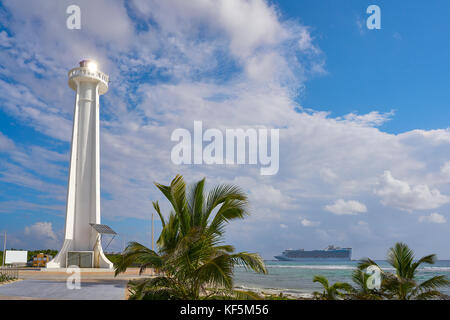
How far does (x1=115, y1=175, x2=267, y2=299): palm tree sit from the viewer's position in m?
6.60

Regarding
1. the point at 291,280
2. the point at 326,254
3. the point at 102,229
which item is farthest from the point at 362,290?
the point at 326,254

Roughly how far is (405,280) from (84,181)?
24.5 metres

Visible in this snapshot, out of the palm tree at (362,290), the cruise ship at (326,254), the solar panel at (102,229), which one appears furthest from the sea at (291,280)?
the cruise ship at (326,254)

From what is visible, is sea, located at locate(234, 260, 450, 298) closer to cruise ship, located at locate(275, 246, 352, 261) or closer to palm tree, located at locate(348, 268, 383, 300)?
palm tree, located at locate(348, 268, 383, 300)

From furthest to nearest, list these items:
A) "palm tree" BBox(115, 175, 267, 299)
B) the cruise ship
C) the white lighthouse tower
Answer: the cruise ship
the white lighthouse tower
"palm tree" BBox(115, 175, 267, 299)

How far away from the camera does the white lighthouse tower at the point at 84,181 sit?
26.1 meters

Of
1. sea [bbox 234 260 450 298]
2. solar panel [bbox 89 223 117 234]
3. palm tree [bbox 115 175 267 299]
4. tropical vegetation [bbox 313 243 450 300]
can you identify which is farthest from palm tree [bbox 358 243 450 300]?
solar panel [bbox 89 223 117 234]

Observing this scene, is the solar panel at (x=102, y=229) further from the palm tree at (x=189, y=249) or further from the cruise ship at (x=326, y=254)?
the cruise ship at (x=326, y=254)

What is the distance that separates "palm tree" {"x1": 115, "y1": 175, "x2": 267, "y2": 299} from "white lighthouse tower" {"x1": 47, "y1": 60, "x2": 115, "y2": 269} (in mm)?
20729

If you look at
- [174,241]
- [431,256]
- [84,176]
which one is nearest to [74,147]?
[84,176]

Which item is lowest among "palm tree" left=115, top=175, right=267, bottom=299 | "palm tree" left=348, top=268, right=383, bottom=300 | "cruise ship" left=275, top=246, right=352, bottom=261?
"cruise ship" left=275, top=246, right=352, bottom=261

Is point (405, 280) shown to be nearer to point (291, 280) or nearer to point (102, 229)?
point (102, 229)

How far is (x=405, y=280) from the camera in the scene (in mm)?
8023

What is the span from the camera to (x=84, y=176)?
27.4 meters
